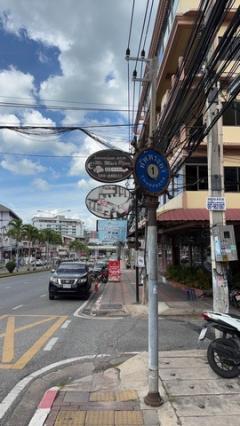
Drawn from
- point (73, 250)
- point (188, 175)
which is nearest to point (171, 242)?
point (188, 175)

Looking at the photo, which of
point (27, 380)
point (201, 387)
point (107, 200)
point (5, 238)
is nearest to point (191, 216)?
point (107, 200)

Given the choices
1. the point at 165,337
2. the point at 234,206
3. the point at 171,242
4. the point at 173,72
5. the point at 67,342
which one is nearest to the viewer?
the point at 67,342

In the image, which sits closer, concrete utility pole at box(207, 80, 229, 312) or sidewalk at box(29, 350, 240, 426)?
sidewalk at box(29, 350, 240, 426)

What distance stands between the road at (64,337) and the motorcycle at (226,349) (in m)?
2.58

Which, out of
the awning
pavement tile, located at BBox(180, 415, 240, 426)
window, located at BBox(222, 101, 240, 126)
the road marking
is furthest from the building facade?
pavement tile, located at BBox(180, 415, 240, 426)

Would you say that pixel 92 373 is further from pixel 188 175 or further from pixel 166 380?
pixel 188 175

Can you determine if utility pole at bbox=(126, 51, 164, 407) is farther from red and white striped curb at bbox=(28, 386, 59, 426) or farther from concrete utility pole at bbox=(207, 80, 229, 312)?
concrete utility pole at bbox=(207, 80, 229, 312)

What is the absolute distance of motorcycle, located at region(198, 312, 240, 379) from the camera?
23.2 ft

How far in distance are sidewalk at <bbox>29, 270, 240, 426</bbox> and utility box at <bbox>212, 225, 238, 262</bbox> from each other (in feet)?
Answer: 6.72

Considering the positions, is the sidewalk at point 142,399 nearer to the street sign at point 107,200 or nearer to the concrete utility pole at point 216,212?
the concrete utility pole at point 216,212

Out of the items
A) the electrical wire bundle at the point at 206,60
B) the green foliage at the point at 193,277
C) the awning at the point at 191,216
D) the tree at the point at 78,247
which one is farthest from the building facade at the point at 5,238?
the electrical wire bundle at the point at 206,60

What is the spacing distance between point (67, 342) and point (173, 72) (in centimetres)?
1859

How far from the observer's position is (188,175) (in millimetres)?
24094

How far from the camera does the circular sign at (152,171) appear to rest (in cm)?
618
